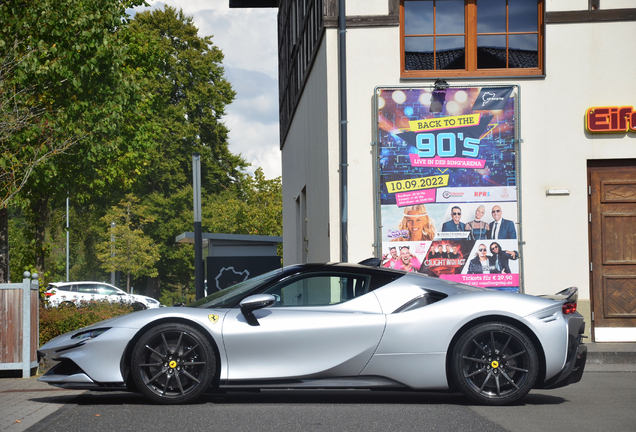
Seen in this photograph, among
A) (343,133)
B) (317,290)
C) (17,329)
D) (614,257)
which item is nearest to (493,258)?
(614,257)

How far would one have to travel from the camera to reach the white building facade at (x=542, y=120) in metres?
12.0

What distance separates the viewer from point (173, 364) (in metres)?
5.93

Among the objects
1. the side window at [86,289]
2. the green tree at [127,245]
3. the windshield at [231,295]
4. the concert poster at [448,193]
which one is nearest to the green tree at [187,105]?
the green tree at [127,245]

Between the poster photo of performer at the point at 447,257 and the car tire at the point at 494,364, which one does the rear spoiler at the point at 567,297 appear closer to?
the car tire at the point at 494,364

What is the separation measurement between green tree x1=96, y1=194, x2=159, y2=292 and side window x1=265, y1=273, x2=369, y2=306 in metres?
37.5

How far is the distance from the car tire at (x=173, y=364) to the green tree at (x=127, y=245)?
124 ft

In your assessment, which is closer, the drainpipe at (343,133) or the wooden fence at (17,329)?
the wooden fence at (17,329)

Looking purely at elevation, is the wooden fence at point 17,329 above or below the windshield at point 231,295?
below

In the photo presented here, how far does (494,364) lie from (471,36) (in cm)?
782

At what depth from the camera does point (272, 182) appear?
4503cm

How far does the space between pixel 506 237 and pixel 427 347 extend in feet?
21.2

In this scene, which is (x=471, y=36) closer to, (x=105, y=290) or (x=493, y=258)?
(x=493, y=258)

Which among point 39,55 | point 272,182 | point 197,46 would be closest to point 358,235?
Result: point 39,55

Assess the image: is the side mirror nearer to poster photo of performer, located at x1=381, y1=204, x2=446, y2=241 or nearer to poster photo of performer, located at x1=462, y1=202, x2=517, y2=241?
poster photo of performer, located at x1=381, y1=204, x2=446, y2=241
